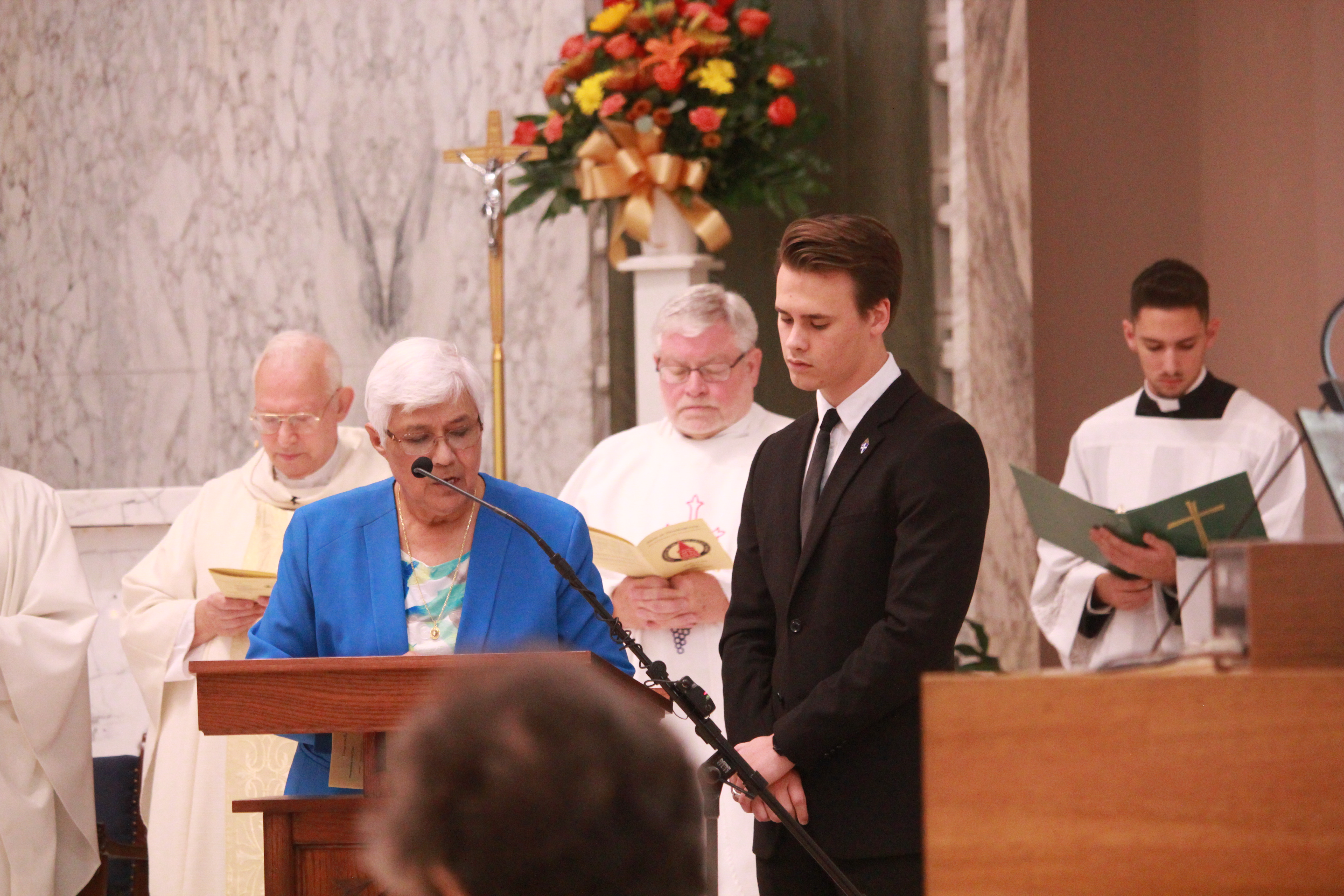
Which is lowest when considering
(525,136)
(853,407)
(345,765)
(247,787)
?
(247,787)

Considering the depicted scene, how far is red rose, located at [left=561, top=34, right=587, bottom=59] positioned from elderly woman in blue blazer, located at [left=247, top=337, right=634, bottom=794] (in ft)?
8.59

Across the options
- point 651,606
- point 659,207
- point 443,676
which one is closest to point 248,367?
point 659,207

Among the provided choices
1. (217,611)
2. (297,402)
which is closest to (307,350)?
(297,402)

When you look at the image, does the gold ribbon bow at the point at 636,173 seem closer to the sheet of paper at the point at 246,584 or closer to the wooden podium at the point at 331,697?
the sheet of paper at the point at 246,584

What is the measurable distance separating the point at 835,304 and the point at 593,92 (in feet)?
9.01

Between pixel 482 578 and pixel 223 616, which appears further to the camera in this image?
pixel 223 616

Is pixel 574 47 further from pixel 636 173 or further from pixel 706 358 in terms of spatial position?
pixel 706 358

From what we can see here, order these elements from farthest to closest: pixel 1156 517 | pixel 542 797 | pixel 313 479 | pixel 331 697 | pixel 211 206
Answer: pixel 211 206 → pixel 313 479 → pixel 1156 517 → pixel 331 697 → pixel 542 797

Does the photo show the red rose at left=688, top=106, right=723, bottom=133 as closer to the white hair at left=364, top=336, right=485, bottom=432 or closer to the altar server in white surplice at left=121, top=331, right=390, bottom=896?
the altar server in white surplice at left=121, top=331, right=390, bottom=896

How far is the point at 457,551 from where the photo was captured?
3.42 meters

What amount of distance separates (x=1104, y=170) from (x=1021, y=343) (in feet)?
5.07

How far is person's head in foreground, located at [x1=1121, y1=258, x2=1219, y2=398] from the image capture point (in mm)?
4820

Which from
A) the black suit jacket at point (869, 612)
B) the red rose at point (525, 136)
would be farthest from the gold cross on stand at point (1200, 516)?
the red rose at point (525, 136)

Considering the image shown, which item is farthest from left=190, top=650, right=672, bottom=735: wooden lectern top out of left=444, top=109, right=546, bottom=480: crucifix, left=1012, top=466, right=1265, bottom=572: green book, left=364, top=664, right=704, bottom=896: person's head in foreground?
left=444, top=109, right=546, bottom=480: crucifix
